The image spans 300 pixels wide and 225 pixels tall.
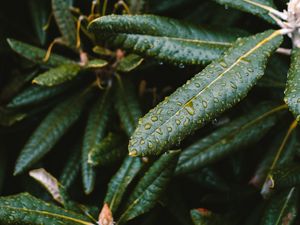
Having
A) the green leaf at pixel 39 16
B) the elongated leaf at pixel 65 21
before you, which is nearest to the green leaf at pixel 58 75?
the elongated leaf at pixel 65 21

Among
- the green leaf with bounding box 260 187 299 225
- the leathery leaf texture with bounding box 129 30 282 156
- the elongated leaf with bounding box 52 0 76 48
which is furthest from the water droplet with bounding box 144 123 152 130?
the elongated leaf with bounding box 52 0 76 48

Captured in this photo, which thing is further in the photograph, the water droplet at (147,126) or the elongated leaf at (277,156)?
the elongated leaf at (277,156)

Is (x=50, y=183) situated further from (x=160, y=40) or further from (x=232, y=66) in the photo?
(x=232, y=66)

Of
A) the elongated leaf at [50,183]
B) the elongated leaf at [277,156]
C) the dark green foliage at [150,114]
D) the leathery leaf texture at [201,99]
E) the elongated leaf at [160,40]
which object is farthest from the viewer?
the elongated leaf at [277,156]

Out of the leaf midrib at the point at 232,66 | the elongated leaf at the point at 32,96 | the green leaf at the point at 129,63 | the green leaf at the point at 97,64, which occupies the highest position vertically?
the leaf midrib at the point at 232,66

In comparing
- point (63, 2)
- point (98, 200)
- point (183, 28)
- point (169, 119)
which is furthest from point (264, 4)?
point (98, 200)

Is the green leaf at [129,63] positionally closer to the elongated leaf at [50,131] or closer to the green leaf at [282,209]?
the elongated leaf at [50,131]

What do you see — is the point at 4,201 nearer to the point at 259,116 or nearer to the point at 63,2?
the point at 63,2

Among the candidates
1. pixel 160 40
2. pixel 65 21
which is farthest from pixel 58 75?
pixel 160 40

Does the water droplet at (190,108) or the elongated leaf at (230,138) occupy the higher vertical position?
the water droplet at (190,108)
